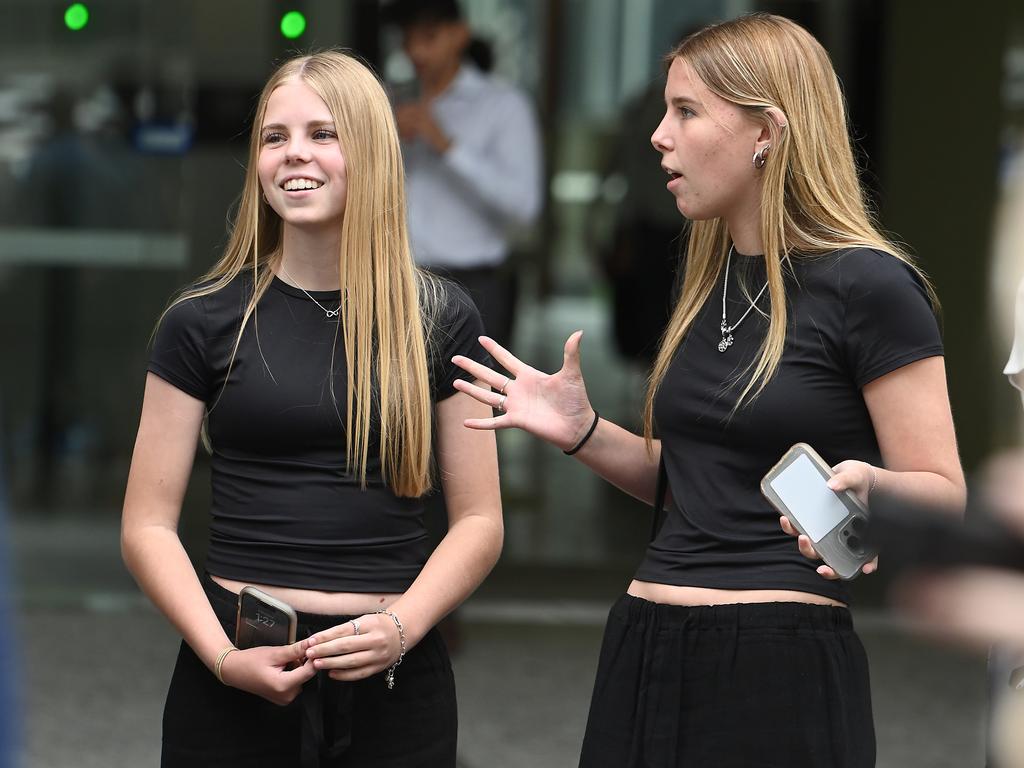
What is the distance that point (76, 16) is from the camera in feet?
24.0

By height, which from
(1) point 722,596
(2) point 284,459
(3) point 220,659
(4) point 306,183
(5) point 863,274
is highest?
(4) point 306,183

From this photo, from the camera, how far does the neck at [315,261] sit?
9.10ft

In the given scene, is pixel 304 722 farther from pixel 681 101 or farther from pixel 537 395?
pixel 681 101

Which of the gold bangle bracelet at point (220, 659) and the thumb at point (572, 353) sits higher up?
the thumb at point (572, 353)

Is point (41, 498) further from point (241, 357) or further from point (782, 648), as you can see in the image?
point (782, 648)

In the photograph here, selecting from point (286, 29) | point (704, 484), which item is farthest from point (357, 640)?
point (286, 29)

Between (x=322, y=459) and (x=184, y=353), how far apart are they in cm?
30

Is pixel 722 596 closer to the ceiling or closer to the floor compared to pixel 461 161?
closer to the floor

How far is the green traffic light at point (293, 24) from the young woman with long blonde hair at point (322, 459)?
4.37 metres

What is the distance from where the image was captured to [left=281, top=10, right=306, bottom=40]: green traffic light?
702 centimetres

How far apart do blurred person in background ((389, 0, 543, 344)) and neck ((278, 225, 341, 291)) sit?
2.77 m

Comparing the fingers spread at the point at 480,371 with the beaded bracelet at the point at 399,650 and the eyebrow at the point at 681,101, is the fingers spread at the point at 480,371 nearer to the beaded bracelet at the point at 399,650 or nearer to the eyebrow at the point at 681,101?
the beaded bracelet at the point at 399,650

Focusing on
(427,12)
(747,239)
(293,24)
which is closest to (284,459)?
(747,239)

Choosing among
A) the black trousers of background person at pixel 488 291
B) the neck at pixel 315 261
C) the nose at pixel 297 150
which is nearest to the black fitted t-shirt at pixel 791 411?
the neck at pixel 315 261
